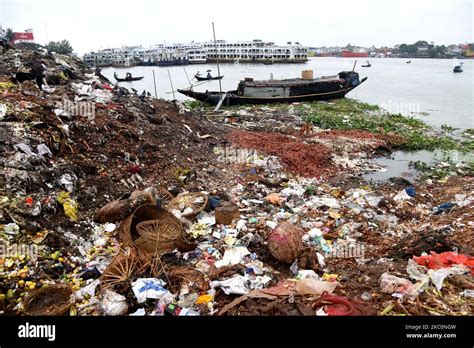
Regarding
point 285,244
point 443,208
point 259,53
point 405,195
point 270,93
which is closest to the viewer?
point 285,244

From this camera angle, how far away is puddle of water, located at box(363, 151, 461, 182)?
8.65 meters

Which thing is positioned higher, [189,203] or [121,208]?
[121,208]

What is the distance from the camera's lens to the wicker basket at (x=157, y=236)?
3984mm

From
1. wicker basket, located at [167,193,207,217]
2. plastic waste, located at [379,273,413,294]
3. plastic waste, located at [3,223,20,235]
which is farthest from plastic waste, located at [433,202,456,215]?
plastic waste, located at [3,223,20,235]

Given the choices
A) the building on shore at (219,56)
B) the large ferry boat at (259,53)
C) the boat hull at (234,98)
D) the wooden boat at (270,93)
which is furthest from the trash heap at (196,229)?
the building on shore at (219,56)

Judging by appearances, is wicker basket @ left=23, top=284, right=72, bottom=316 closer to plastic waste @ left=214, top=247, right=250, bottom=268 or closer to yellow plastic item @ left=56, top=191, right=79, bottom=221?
yellow plastic item @ left=56, top=191, right=79, bottom=221

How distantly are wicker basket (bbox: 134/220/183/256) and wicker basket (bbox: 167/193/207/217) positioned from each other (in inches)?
23.6

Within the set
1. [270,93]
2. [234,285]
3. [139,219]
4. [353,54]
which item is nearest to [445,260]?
[234,285]

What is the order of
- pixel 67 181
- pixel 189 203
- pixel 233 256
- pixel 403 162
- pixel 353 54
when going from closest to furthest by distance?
pixel 233 256 < pixel 67 181 < pixel 189 203 < pixel 403 162 < pixel 353 54

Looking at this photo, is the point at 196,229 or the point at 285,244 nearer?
the point at 285,244

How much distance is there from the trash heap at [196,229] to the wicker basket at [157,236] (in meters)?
0.02

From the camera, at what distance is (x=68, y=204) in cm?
448

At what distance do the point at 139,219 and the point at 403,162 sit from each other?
856cm

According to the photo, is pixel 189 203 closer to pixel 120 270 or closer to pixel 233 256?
pixel 233 256
